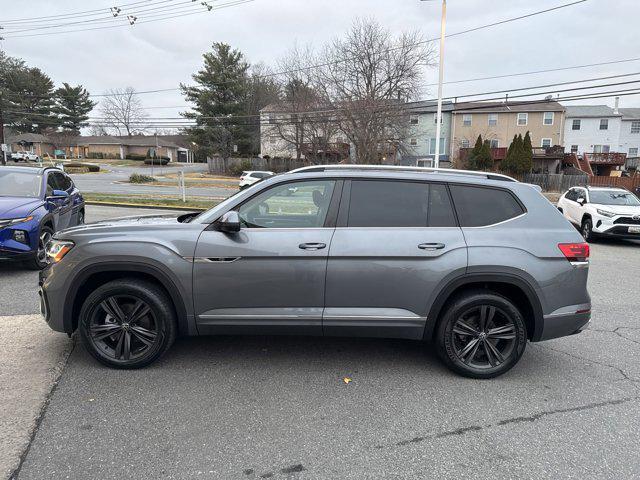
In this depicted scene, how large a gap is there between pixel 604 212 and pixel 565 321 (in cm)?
1017

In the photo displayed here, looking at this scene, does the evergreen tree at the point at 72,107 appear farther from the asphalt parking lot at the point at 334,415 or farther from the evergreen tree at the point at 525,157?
the asphalt parking lot at the point at 334,415

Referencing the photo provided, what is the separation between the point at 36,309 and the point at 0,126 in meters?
44.4

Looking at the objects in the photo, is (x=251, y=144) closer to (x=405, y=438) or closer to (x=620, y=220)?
(x=620, y=220)

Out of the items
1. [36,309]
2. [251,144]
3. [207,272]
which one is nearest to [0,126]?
[251,144]

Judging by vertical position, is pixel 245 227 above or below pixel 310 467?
above

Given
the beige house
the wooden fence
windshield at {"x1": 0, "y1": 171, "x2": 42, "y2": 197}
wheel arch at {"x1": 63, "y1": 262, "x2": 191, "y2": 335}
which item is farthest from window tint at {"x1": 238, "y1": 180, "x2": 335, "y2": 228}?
the beige house

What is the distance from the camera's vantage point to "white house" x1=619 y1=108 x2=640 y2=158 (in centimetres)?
5141

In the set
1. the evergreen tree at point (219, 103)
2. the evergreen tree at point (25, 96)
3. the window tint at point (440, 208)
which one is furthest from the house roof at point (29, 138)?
the window tint at point (440, 208)

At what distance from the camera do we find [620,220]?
11781 millimetres

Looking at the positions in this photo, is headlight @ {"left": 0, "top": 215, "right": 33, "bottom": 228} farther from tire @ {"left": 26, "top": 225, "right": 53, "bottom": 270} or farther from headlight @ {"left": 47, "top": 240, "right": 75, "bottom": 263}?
headlight @ {"left": 47, "top": 240, "right": 75, "bottom": 263}

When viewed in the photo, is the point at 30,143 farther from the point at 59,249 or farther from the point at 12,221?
the point at 59,249

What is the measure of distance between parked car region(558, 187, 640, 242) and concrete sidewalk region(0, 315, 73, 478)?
12226mm

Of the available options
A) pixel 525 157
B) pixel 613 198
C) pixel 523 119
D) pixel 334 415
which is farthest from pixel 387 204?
pixel 523 119

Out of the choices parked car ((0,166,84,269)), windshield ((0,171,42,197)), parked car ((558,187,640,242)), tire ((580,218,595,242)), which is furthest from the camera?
tire ((580,218,595,242))
